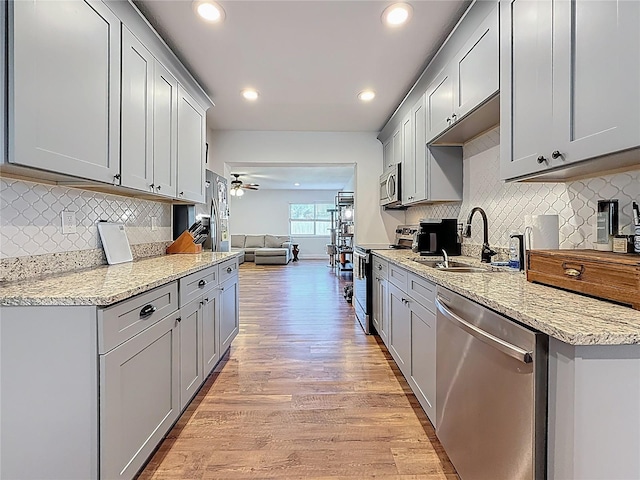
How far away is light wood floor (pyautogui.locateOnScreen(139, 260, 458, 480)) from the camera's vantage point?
1634mm

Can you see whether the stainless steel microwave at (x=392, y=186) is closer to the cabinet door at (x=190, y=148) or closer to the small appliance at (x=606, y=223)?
the cabinet door at (x=190, y=148)

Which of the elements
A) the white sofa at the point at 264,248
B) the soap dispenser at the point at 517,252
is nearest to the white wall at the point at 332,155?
the soap dispenser at the point at 517,252

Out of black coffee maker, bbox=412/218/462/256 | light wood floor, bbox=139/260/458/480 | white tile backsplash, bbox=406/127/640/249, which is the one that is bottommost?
light wood floor, bbox=139/260/458/480

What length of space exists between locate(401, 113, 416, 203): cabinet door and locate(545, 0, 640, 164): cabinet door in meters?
2.03

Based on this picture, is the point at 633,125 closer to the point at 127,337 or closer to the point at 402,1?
the point at 402,1

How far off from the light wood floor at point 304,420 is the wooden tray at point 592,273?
1011mm

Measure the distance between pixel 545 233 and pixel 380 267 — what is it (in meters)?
1.72

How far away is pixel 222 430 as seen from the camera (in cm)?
192

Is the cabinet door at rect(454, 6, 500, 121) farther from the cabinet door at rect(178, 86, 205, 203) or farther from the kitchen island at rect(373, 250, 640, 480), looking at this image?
the cabinet door at rect(178, 86, 205, 203)

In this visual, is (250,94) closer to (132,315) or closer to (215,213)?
(215,213)

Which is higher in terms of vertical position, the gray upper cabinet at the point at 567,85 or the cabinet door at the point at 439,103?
the cabinet door at the point at 439,103

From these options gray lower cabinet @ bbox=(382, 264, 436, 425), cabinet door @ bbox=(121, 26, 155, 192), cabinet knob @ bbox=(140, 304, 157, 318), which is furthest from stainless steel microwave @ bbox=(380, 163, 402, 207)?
cabinet knob @ bbox=(140, 304, 157, 318)

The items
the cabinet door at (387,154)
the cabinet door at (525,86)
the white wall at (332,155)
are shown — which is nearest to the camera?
the cabinet door at (525,86)

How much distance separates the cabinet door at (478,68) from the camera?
72.3 inches
